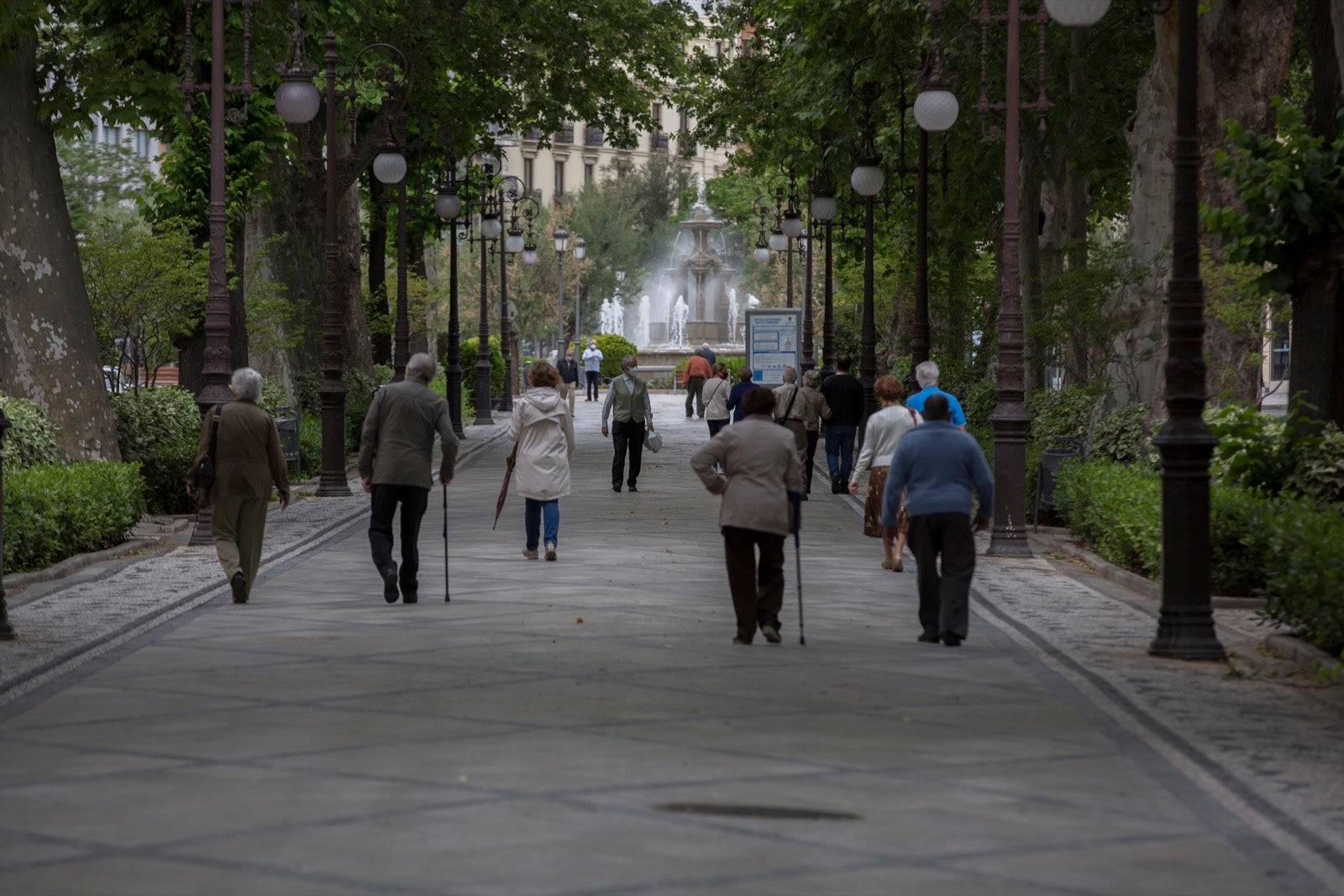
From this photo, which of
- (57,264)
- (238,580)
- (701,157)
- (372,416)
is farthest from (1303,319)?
(701,157)

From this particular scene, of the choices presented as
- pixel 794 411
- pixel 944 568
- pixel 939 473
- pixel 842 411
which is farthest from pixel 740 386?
pixel 944 568

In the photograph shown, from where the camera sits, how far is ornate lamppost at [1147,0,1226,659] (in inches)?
455

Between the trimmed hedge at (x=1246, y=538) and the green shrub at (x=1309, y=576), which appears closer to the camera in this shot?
the green shrub at (x=1309, y=576)

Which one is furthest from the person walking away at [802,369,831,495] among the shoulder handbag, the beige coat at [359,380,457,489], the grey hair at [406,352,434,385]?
the shoulder handbag

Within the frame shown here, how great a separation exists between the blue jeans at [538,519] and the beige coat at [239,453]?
3304mm

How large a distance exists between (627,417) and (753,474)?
13.7m

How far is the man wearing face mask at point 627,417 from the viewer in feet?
83.9

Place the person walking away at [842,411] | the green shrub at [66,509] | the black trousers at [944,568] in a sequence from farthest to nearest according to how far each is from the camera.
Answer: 1. the person walking away at [842,411]
2. the green shrub at [66,509]
3. the black trousers at [944,568]

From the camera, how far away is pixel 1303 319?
16438 millimetres

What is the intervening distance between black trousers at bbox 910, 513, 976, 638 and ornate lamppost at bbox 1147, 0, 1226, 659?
1165 millimetres

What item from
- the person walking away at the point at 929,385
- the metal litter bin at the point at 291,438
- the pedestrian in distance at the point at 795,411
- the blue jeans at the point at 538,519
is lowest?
the blue jeans at the point at 538,519

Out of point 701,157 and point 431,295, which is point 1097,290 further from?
point 701,157

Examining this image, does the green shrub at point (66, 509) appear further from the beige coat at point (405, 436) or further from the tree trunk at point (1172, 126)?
the tree trunk at point (1172, 126)

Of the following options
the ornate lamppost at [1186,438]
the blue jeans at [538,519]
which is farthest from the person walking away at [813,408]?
the ornate lamppost at [1186,438]
